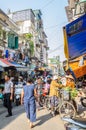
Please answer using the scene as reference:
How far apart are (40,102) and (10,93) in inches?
140

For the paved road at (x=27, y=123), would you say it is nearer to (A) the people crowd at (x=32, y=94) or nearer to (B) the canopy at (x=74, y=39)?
(A) the people crowd at (x=32, y=94)

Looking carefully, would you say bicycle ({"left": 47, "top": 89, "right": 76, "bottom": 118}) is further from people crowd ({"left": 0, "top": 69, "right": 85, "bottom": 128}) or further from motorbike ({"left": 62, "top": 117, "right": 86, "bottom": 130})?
motorbike ({"left": 62, "top": 117, "right": 86, "bottom": 130})

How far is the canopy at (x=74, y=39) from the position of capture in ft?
36.2

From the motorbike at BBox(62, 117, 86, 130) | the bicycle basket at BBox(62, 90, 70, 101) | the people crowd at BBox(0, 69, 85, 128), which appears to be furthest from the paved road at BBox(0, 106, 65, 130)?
the motorbike at BBox(62, 117, 86, 130)

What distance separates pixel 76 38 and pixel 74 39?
0.35 feet

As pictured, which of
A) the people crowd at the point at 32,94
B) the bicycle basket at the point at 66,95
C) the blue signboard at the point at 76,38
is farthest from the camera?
the bicycle basket at the point at 66,95

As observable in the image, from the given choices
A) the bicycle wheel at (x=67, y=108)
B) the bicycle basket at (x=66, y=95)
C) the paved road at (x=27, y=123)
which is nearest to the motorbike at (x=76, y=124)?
the paved road at (x=27, y=123)

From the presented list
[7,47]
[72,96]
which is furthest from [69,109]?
[7,47]

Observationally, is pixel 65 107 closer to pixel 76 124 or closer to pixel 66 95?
pixel 66 95

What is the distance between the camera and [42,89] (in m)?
16.2

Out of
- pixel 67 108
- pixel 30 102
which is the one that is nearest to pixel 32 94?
pixel 30 102

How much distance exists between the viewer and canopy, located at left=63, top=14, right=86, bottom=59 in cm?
1105

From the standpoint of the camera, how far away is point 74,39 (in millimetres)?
11445

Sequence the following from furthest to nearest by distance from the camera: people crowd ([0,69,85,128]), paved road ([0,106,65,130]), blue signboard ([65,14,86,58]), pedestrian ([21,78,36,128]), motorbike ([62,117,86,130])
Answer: blue signboard ([65,14,86,58])
people crowd ([0,69,85,128])
pedestrian ([21,78,36,128])
paved road ([0,106,65,130])
motorbike ([62,117,86,130])
